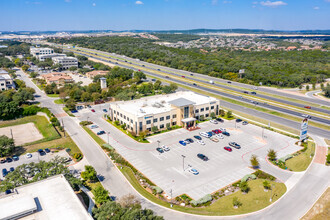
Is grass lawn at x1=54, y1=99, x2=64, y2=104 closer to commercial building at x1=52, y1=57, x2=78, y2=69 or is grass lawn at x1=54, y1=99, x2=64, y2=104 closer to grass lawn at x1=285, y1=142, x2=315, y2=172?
commercial building at x1=52, y1=57, x2=78, y2=69

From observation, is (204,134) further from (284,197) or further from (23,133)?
(23,133)

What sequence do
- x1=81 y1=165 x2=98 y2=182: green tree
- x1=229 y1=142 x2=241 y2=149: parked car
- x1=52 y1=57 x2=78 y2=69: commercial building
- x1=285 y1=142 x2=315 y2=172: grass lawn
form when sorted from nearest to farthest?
1. x1=81 y1=165 x2=98 y2=182: green tree
2. x1=285 y1=142 x2=315 y2=172: grass lawn
3. x1=229 y1=142 x2=241 y2=149: parked car
4. x1=52 y1=57 x2=78 y2=69: commercial building

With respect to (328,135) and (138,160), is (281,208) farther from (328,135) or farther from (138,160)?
(328,135)

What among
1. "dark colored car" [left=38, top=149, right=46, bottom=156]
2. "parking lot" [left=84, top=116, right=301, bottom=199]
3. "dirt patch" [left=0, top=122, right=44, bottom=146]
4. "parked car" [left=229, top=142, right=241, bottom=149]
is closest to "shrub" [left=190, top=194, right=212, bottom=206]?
"parking lot" [left=84, top=116, right=301, bottom=199]

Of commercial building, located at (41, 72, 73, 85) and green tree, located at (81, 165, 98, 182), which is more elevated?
commercial building, located at (41, 72, 73, 85)

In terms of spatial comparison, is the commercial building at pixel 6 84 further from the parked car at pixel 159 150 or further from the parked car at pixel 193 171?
the parked car at pixel 193 171

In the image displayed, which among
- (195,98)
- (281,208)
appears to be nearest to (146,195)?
(281,208)
